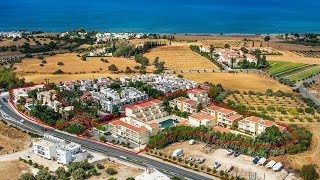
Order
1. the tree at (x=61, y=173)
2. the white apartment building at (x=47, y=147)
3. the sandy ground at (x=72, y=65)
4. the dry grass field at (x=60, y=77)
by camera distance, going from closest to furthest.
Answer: the tree at (x=61, y=173) < the white apartment building at (x=47, y=147) < the dry grass field at (x=60, y=77) < the sandy ground at (x=72, y=65)

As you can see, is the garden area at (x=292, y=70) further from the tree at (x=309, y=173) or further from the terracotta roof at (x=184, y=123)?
the tree at (x=309, y=173)

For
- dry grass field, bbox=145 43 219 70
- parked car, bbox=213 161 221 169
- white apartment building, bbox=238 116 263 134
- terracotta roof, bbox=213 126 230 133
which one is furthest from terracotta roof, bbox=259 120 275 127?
dry grass field, bbox=145 43 219 70

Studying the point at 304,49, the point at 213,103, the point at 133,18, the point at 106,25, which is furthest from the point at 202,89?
the point at 133,18

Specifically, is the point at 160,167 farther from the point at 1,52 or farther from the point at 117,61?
the point at 1,52

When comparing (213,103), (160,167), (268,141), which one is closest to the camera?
(160,167)

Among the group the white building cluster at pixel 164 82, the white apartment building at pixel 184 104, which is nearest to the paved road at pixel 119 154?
the white apartment building at pixel 184 104
